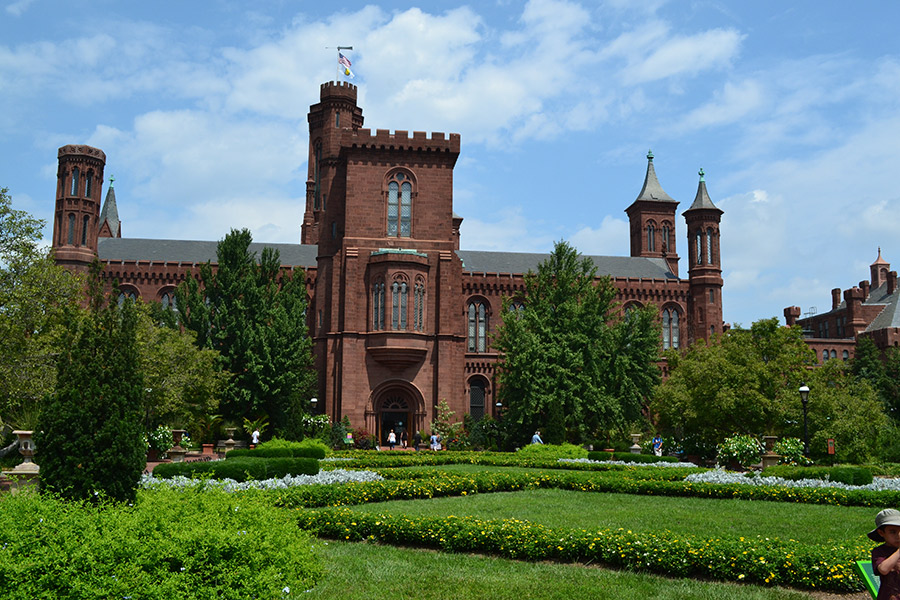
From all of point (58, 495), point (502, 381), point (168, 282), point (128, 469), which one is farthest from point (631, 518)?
point (168, 282)

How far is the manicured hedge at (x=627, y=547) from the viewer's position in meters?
8.74

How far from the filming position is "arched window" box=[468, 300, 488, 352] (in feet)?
170

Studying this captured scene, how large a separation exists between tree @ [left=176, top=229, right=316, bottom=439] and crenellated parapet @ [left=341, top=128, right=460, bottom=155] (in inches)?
331

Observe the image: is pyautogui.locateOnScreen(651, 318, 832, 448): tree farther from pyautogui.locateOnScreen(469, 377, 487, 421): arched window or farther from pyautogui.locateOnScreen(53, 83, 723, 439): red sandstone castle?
pyautogui.locateOnScreen(469, 377, 487, 421): arched window

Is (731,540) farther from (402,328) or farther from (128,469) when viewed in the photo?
(402,328)

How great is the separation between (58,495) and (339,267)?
3263 centimetres

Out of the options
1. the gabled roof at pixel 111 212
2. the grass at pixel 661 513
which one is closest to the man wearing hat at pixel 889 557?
the grass at pixel 661 513

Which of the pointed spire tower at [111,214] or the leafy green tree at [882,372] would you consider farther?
the pointed spire tower at [111,214]

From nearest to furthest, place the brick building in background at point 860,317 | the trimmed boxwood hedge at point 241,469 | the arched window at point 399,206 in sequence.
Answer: the trimmed boxwood hedge at point 241,469 < the arched window at point 399,206 < the brick building in background at point 860,317

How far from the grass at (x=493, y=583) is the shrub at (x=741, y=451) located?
18487mm

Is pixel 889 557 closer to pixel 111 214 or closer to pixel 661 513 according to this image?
pixel 661 513

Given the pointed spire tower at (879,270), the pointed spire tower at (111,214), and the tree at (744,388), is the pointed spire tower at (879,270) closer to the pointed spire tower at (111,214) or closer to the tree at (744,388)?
the tree at (744,388)

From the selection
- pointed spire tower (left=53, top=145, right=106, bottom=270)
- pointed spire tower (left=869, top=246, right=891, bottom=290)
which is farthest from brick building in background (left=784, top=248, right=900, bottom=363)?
pointed spire tower (left=53, top=145, right=106, bottom=270)

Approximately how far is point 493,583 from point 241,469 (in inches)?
468
